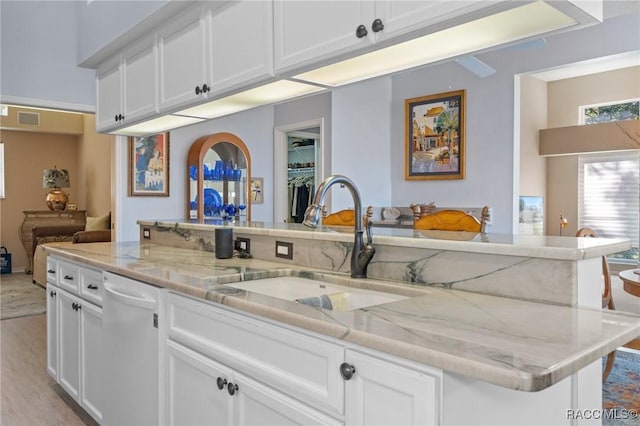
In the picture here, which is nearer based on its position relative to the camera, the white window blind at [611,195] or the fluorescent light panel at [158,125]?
the fluorescent light panel at [158,125]

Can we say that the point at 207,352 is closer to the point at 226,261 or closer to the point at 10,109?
the point at 226,261

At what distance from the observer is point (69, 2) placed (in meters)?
4.52

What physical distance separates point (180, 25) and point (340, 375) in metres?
2.27

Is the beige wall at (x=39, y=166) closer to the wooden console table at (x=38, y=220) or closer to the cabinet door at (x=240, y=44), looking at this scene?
the wooden console table at (x=38, y=220)

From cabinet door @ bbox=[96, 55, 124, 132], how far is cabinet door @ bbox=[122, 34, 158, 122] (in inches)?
4.7

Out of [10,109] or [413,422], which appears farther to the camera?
[10,109]

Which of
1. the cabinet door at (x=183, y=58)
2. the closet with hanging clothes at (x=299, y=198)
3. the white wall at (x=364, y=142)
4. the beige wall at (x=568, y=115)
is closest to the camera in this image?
the cabinet door at (x=183, y=58)

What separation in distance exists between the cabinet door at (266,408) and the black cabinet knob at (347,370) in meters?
0.12

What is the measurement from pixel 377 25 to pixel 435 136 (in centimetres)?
438

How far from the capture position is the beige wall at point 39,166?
322 inches

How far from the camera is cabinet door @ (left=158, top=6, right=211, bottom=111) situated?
8.28 feet

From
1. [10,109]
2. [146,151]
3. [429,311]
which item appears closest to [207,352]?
[429,311]

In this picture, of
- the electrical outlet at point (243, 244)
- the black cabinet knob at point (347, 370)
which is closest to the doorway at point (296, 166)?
the electrical outlet at point (243, 244)

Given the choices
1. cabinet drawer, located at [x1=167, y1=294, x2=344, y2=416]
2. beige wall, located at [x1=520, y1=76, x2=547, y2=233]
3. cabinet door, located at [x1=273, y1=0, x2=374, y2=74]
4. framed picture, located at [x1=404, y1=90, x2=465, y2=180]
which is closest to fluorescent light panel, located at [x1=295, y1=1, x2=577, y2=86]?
cabinet door, located at [x1=273, y1=0, x2=374, y2=74]
